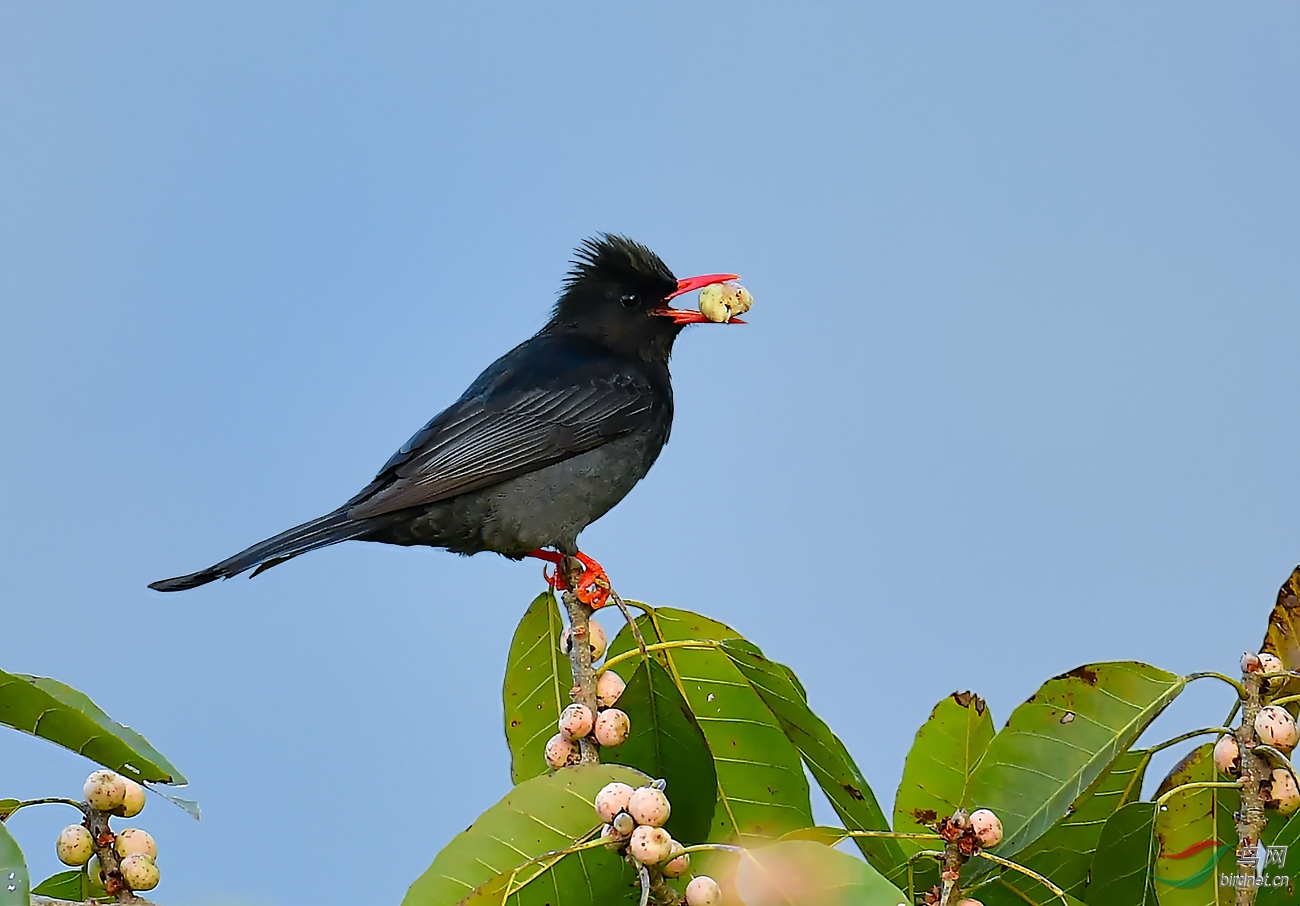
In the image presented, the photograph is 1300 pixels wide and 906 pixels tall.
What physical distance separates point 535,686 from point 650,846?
4.79 ft

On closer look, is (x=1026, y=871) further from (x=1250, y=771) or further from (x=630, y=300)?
(x=630, y=300)

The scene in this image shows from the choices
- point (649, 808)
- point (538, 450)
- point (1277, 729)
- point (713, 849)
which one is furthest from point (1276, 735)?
point (538, 450)

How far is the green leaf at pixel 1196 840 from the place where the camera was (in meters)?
2.58

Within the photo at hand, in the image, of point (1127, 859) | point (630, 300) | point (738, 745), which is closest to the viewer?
point (1127, 859)

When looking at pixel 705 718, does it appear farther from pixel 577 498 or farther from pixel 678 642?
pixel 577 498

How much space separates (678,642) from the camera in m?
3.08

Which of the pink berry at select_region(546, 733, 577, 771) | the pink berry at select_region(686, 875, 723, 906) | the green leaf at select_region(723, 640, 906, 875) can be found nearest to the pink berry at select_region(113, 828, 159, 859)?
the pink berry at select_region(546, 733, 577, 771)

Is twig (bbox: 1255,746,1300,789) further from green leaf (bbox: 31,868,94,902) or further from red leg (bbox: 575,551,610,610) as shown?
green leaf (bbox: 31,868,94,902)

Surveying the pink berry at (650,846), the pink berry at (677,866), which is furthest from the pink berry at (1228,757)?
the pink berry at (650,846)

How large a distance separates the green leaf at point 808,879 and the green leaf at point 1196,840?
90 cm

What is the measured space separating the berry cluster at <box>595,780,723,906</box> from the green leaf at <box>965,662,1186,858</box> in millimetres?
615

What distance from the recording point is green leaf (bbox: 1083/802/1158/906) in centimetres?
256

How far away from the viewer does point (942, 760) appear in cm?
287

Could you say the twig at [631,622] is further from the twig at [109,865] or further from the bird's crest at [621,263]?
the bird's crest at [621,263]
